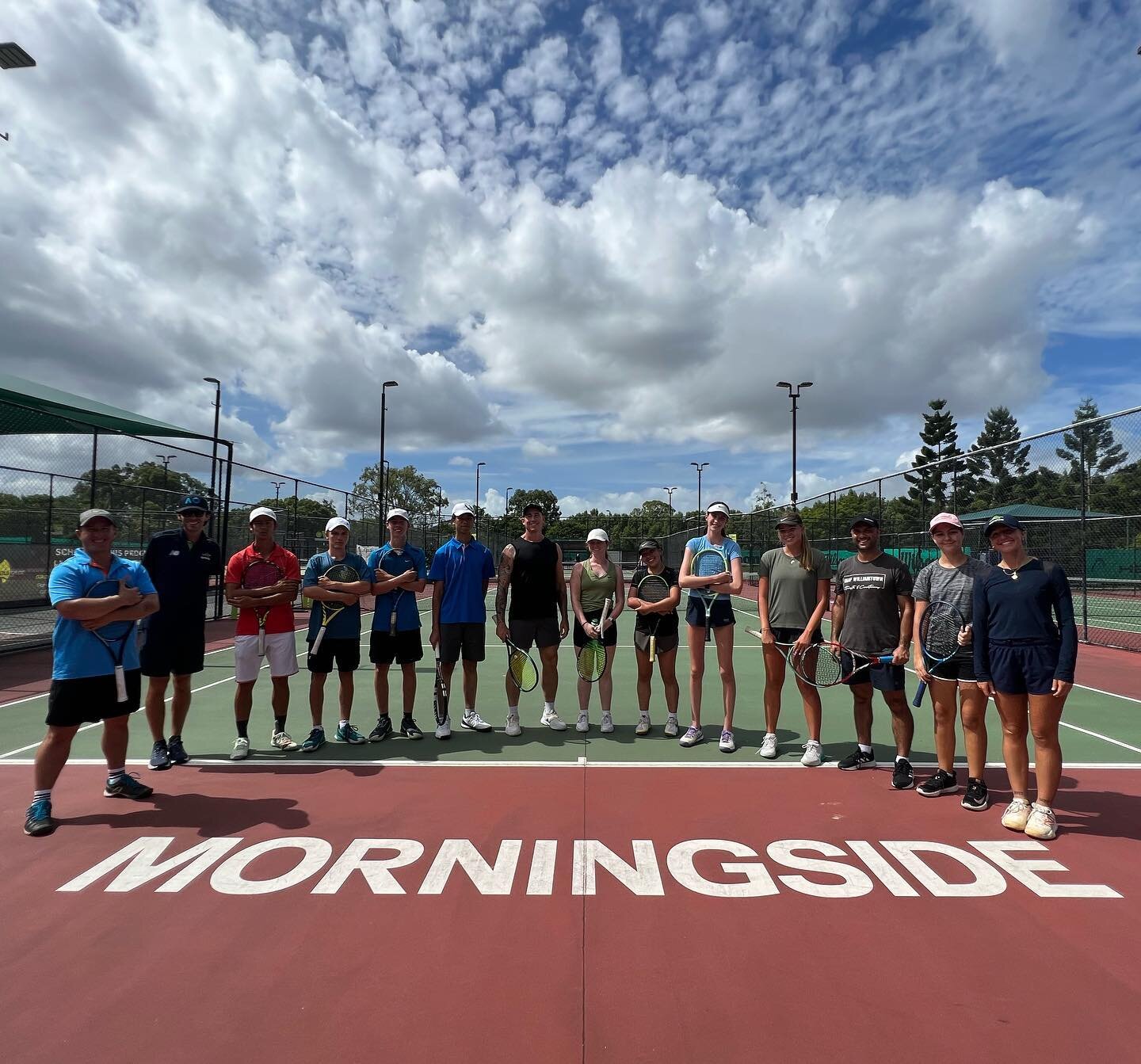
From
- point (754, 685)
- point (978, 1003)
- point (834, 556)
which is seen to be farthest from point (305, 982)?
point (834, 556)

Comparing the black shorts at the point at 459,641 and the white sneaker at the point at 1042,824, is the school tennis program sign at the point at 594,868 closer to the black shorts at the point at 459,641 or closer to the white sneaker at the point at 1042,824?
the white sneaker at the point at 1042,824

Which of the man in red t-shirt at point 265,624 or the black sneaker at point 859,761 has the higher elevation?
the man in red t-shirt at point 265,624

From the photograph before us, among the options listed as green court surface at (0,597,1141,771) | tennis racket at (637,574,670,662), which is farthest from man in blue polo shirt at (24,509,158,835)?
tennis racket at (637,574,670,662)

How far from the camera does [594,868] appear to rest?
11.8 feet

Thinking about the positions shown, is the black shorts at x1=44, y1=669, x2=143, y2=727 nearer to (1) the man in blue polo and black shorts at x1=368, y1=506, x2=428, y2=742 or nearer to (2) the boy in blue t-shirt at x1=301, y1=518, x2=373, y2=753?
(2) the boy in blue t-shirt at x1=301, y1=518, x2=373, y2=753

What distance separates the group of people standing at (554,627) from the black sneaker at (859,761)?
0.01 m

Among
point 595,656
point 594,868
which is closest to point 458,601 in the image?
point 595,656

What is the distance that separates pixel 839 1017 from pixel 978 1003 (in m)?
0.55

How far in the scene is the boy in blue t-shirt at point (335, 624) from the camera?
5.71 metres

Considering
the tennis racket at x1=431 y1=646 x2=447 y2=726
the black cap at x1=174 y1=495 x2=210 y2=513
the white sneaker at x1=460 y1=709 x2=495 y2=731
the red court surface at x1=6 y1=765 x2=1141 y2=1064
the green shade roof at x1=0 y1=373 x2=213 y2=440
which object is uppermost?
the green shade roof at x1=0 y1=373 x2=213 y2=440

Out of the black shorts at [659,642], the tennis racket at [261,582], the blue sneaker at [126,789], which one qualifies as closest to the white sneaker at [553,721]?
the black shorts at [659,642]

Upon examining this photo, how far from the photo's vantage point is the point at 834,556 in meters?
20.7

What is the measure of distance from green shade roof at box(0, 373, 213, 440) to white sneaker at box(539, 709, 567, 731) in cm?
966

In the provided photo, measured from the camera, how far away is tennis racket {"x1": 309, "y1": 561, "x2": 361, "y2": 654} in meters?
5.74
